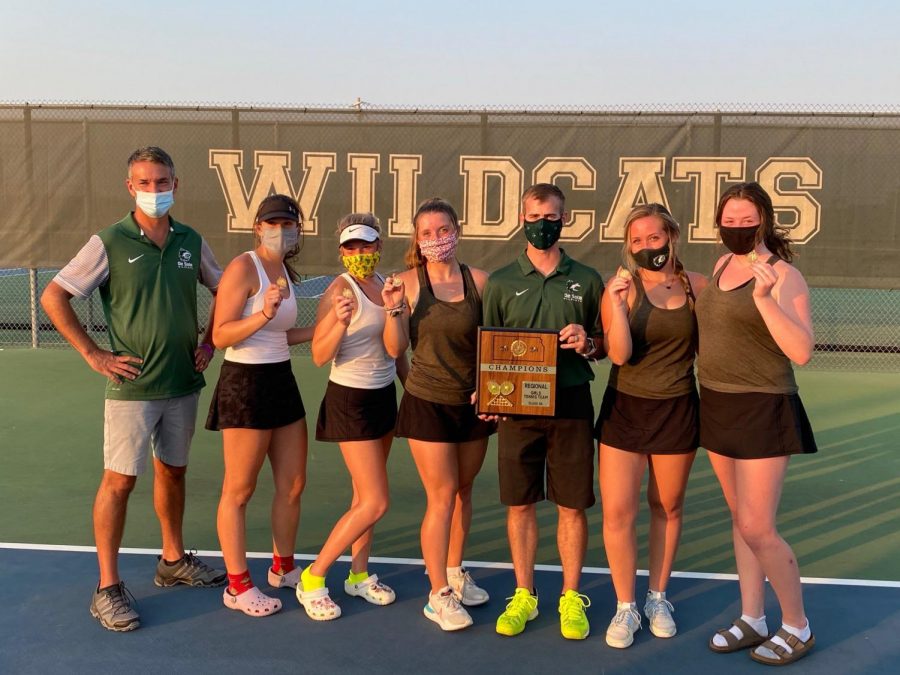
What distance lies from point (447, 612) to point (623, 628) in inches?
29.7

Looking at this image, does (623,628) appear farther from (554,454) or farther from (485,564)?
(485,564)

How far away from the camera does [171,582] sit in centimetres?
406

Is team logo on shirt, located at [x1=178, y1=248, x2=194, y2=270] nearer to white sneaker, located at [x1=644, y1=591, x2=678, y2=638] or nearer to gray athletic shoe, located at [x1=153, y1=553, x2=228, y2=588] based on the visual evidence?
gray athletic shoe, located at [x1=153, y1=553, x2=228, y2=588]

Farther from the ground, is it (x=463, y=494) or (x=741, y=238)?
(x=741, y=238)

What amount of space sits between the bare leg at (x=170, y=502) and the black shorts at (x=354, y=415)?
819 millimetres

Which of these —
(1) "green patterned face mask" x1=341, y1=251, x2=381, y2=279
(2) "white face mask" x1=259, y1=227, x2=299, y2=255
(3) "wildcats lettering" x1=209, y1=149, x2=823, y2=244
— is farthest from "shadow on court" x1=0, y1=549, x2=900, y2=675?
(3) "wildcats lettering" x1=209, y1=149, x2=823, y2=244

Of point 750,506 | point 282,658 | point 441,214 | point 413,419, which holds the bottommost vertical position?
point 282,658

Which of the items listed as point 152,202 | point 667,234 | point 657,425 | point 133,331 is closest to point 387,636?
point 657,425

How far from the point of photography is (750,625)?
3520 millimetres

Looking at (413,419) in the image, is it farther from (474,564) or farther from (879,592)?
(879,592)

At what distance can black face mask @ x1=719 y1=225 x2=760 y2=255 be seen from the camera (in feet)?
10.9

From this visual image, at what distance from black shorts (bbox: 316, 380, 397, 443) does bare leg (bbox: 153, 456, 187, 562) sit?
2.69ft

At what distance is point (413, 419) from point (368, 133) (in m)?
6.68

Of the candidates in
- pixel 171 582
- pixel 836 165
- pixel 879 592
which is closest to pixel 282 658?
pixel 171 582
